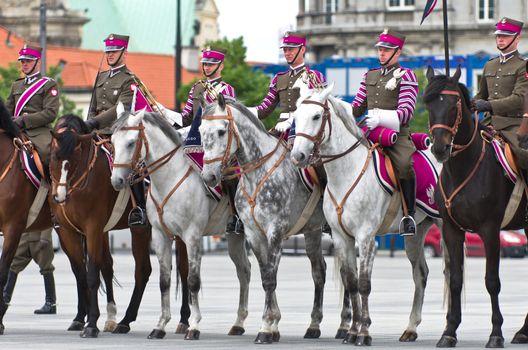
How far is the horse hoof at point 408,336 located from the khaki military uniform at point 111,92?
4859 millimetres

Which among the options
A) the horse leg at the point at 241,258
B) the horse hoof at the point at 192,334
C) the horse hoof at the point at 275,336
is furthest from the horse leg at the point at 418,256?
the horse hoof at the point at 192,334

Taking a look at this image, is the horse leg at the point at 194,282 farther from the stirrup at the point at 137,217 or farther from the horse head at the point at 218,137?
the horse head at the point at 218,137

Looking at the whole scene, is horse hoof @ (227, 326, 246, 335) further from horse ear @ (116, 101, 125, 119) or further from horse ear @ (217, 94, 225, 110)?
horse ear @ (116, 101, 125, 119)

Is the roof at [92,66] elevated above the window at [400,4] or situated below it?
below

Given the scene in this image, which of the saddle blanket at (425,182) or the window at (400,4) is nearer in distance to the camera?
the saddle blanket at (425,182)

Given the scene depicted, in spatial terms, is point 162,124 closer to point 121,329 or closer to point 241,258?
point 241,258

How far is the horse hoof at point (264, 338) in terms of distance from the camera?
68.4 feet

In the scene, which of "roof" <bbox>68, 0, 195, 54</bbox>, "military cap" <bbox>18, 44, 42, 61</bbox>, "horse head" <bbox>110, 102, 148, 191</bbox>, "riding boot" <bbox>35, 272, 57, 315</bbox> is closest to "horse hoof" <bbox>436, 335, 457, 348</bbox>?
"horse head" <bbox>110, 102, 148, 191</bbox>

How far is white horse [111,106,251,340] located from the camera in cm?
2180

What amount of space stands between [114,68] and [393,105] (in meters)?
4.15

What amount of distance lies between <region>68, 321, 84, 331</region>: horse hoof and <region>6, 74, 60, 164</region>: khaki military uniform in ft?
7.40

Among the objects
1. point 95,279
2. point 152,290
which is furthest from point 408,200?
point 152,290

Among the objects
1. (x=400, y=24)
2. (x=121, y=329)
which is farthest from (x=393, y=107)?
(x=400, y=24)

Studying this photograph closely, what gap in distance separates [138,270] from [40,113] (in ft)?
8.31
